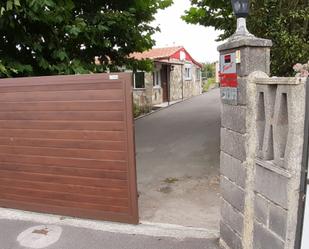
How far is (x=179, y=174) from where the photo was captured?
7262 millimetres

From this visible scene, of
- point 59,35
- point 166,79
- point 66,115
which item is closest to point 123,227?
point 66,115

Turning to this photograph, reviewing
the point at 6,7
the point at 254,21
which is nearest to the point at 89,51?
the point at 6,7

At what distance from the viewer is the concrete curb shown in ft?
14.7

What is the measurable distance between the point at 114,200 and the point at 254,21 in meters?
4.14

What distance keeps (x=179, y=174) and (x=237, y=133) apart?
12.7 feet

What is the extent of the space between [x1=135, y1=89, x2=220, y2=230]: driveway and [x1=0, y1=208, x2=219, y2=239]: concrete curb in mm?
243

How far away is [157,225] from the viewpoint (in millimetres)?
4793

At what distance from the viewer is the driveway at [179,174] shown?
17.2ft

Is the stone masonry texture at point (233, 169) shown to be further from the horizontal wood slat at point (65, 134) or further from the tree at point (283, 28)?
the tree at point (283, 28)

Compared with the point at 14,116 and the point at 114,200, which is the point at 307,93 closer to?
the point at 114,200

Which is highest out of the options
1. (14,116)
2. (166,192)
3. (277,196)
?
(14,116)

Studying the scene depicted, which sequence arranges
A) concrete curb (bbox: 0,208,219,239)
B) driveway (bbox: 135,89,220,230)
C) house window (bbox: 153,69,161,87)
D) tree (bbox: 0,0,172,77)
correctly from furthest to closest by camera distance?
house window (bbox: 153,69,161,87)
tree (bbox: 0,0,172,77)
driveway (bbox: 135,89,220,230)
concrete curb (bbox: 0,208,219,239)

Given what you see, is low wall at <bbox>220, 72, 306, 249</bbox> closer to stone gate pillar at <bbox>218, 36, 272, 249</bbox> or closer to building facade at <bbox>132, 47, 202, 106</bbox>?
stone gate pillar at <bbox>218, 36, 272, 249</bbox>

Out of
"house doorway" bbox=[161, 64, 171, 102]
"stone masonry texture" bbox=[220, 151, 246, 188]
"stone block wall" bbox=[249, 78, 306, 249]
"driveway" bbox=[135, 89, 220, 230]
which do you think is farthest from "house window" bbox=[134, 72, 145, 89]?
"stone block wall" bbox=[249, 78, 306, 249]
